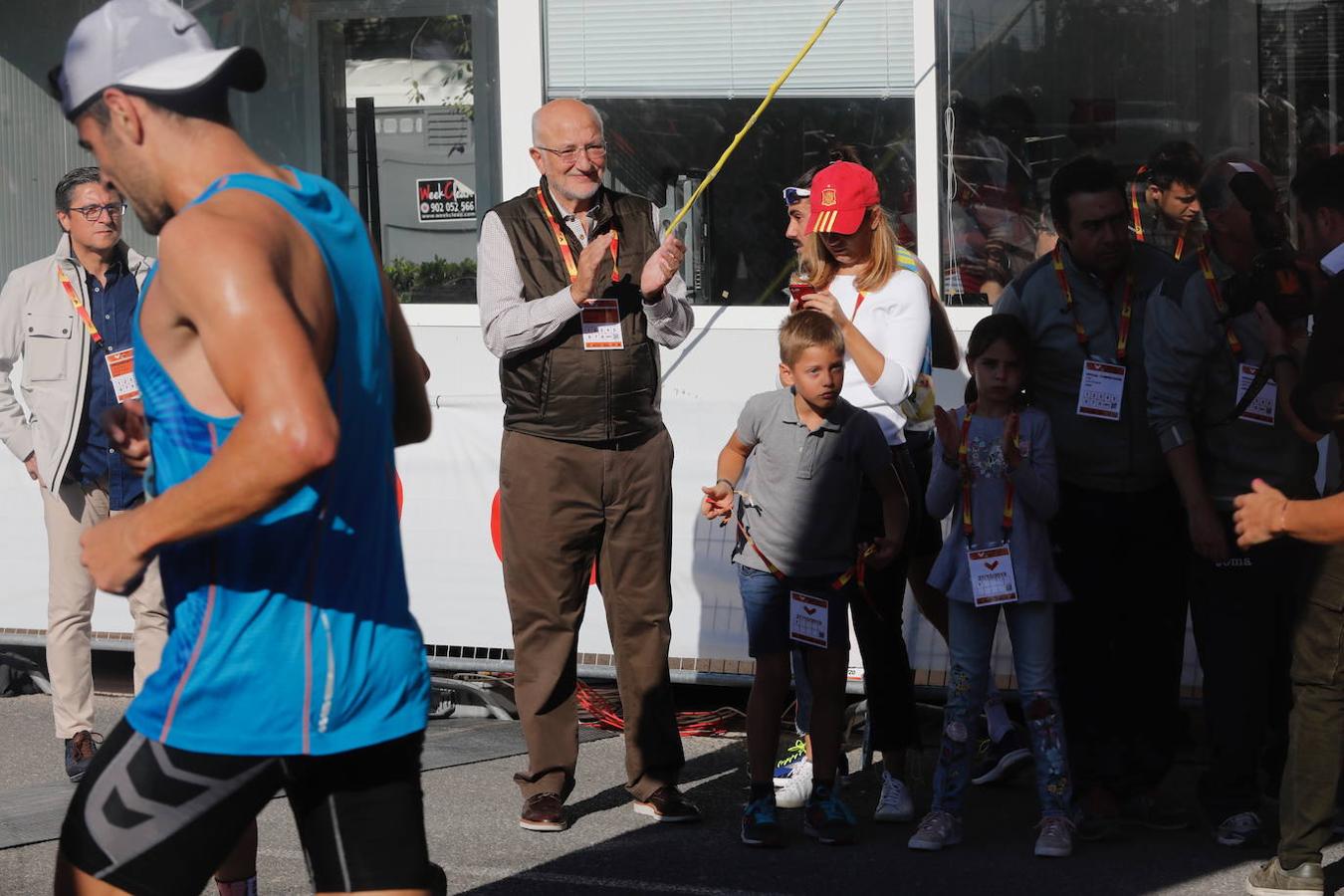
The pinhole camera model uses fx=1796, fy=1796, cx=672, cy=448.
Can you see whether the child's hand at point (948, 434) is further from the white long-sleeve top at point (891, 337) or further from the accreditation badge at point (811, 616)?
the accreditation badge at point (811, 616)

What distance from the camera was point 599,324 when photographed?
554 cm

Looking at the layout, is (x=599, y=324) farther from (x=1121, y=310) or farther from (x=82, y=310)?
(x=82, y=310)

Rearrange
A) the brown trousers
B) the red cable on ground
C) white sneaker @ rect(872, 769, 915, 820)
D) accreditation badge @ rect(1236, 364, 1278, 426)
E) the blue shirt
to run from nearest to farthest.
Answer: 1. accreditation badge @ rect(1236, 364, 1278, 426)
2. white sneaker @ rect(872, 769, 915, 820)
3. the brown trousers
4. the blue shirt
5. the red cable on ground

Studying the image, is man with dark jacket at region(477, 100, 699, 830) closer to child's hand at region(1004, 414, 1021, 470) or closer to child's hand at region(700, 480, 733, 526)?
child's hand at region(700, 480, 733, 526)

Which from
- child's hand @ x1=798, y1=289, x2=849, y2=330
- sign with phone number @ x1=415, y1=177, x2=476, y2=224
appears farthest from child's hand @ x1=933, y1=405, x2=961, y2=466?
sign with phone number @ x1=415, y1=177, x2=476, y2=224

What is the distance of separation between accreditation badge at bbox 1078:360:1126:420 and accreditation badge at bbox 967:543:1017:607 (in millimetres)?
527

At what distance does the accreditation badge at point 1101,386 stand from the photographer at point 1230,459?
11 cm

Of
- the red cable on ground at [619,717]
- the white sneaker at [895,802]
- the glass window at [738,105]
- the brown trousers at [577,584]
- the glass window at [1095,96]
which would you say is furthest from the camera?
the glass window at [738,105]

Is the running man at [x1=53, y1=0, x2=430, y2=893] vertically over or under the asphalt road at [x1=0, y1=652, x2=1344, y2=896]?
over

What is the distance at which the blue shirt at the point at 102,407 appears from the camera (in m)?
6.36

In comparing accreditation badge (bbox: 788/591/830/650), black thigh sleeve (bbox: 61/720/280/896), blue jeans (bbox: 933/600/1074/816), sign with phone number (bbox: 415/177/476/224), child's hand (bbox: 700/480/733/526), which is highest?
sign with phone number (bbox: 415/177/476/224)

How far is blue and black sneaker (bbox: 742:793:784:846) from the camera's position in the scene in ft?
17.3

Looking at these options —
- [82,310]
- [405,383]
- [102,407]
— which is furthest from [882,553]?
[82,310]

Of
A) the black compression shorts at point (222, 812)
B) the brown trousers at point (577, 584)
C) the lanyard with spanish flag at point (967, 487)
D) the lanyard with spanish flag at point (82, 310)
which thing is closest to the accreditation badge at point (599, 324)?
the brown trousers at point (577, 584)
